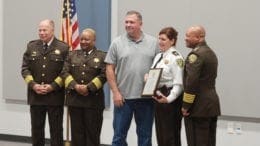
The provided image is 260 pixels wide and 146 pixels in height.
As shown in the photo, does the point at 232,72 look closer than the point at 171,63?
No

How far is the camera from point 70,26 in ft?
18.3

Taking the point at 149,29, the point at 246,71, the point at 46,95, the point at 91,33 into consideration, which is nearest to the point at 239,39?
the point at 246,71

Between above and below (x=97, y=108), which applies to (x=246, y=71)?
above

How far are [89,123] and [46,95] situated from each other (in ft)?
1.76

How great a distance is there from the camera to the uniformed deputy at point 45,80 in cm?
505

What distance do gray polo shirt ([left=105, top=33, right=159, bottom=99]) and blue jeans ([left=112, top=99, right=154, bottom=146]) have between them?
10cm

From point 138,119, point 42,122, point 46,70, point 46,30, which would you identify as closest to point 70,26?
point 46,30

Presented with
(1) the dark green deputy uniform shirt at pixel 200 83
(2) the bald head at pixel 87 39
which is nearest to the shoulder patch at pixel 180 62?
(1) the dark green deputy uniform shirt at pixel 200 83

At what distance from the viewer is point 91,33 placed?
16.1 feet

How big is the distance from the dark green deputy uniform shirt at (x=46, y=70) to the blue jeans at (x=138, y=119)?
0.71 metres

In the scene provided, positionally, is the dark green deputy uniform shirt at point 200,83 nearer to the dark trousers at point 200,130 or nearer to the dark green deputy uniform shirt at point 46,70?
the dark trousers at point 200,130

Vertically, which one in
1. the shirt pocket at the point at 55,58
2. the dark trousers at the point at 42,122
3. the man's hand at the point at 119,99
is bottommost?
the dark trousers at the point at 42,122

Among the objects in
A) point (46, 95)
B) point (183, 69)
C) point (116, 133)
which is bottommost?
point (116, 133)

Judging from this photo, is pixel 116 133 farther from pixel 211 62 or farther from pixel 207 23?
pixel 207 23
